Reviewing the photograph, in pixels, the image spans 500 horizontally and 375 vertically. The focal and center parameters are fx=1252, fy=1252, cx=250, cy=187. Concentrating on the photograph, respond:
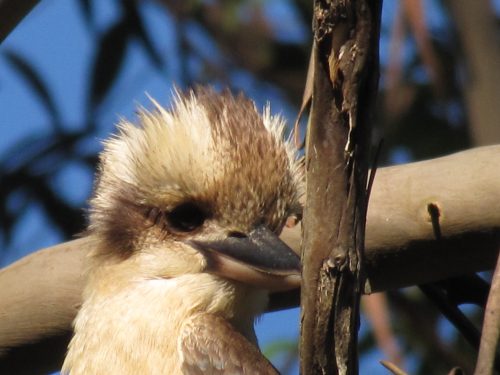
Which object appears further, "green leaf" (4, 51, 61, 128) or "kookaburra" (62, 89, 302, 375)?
"green leaf" (4, 51, 61, 128)

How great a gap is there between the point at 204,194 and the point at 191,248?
91 millimetres

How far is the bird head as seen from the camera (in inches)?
77.6

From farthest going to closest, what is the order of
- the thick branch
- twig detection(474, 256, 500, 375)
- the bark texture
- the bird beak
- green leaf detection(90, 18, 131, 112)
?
green leaf detection(90, 18, 131, 112) < the thick branch < the bird beak < twig detection(474, 256, 500, 375) < the bark texture

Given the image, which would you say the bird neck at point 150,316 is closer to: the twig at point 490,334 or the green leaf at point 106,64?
the twig at point 490,334

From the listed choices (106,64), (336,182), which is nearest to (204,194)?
(336,182)

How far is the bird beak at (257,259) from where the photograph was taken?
1.91 m

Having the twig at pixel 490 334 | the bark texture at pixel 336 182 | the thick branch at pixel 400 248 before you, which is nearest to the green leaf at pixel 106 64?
the thick branch at pixel 400 248

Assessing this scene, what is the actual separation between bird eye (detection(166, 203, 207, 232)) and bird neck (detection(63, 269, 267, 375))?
0.26 ft

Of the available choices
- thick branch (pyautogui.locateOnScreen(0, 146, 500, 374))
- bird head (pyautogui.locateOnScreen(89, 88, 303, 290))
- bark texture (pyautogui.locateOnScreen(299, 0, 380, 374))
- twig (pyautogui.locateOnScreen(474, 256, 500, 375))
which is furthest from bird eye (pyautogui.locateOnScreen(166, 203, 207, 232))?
bark texture (pyautogui.locateOnScreen(299, 0, 380, 374))

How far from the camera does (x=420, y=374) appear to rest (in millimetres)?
3662

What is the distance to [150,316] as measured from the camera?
2.02 m

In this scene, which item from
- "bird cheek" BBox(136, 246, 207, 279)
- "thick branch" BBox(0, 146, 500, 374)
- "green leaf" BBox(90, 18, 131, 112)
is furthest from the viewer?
"green leaf" BBox(90, 18, 131, 112)

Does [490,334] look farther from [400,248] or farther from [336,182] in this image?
[400,248]

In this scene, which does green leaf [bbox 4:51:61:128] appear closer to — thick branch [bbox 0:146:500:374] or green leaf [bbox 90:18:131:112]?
green leaf [bbox 90:18:131:112]
